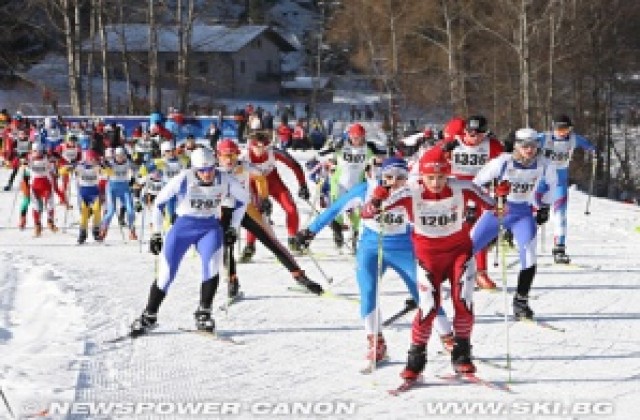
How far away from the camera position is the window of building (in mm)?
56938

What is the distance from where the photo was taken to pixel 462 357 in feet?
23.8

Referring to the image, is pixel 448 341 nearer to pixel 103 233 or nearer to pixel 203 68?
pixel 103 233

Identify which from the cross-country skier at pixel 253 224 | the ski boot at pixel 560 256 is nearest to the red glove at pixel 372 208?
the cross-country skier at pixel 253 224

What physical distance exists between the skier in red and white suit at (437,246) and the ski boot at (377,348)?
545 mm

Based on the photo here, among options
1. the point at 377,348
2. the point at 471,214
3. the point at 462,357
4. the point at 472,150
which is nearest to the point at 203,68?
the point at 472,150

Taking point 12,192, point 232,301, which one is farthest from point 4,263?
point 12,192

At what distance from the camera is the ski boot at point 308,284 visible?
426 inches

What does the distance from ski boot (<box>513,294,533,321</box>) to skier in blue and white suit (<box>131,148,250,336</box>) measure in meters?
3.06

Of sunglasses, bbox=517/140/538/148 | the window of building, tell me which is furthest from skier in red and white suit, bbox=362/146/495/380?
the window of building

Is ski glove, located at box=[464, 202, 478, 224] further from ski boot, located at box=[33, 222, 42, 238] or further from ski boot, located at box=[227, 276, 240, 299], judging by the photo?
ski boot, located at box=[33, 222, 42, 238]

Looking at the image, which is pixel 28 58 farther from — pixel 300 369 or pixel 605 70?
pixel 300 369

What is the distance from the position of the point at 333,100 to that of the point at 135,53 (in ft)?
45.9

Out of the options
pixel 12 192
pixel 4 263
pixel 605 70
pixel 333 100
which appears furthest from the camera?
pixel 333 100

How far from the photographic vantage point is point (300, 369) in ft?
25.7
